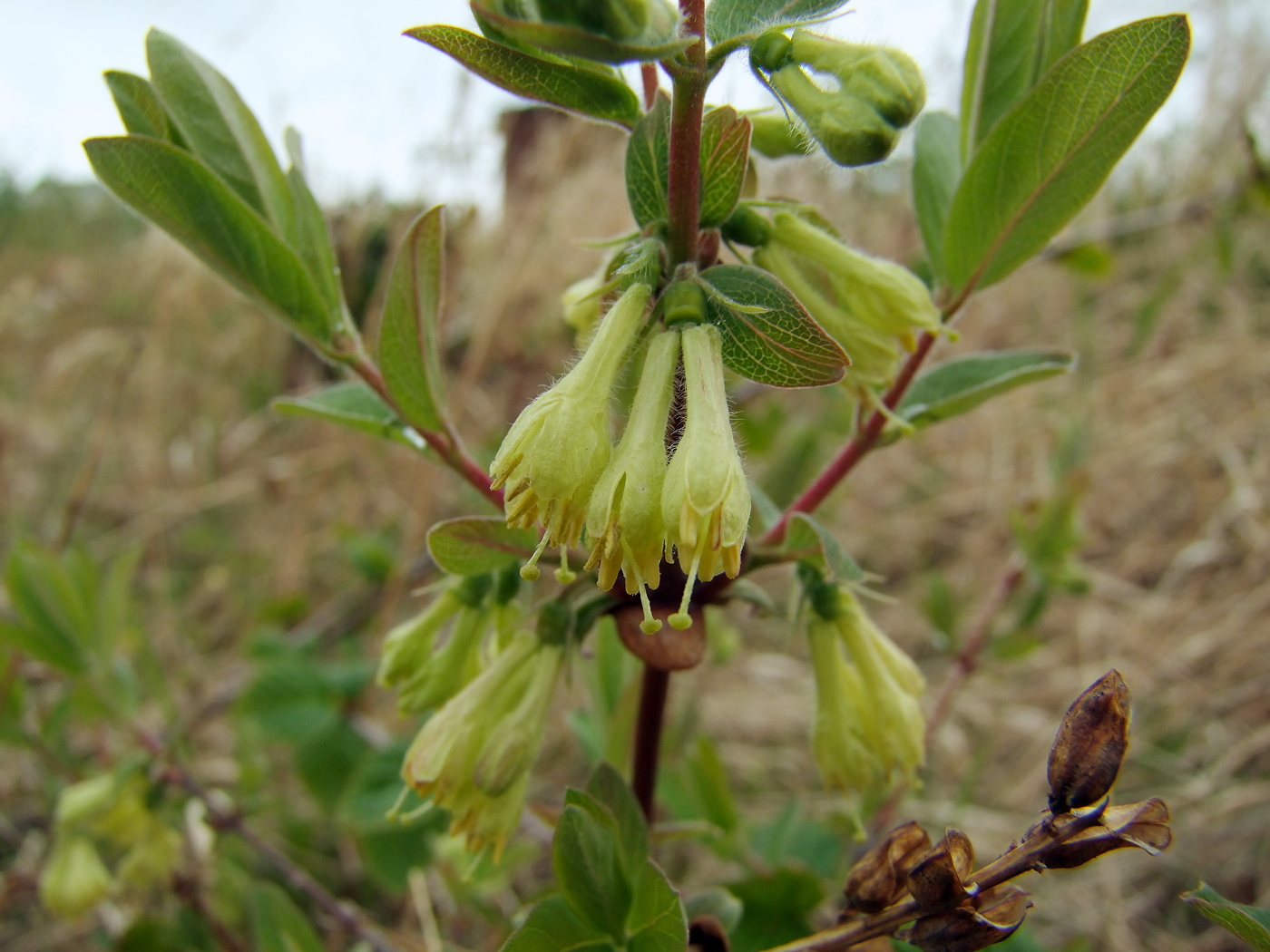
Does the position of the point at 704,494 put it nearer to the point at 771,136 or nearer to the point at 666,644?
the point at 666,644

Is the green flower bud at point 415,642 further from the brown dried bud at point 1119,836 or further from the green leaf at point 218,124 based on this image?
the brown dried bud at point 1119,836

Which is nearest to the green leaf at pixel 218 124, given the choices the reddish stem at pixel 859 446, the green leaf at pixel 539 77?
the green leaf at pixel 539 77

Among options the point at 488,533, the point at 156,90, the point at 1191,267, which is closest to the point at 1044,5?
the point at 488,533

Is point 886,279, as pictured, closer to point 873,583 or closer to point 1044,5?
point 1044,5

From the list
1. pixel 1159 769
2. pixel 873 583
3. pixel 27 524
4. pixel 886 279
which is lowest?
pixel 1159 769

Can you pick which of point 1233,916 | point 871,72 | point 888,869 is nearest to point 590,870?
point 888,869

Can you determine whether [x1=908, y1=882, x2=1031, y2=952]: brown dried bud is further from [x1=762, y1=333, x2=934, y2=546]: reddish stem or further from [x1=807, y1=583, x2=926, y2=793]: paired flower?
[x1=762, y1=333, x2=934, y2=546]: reddish stem

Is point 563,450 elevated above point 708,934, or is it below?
above

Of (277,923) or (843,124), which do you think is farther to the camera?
(277,923)
